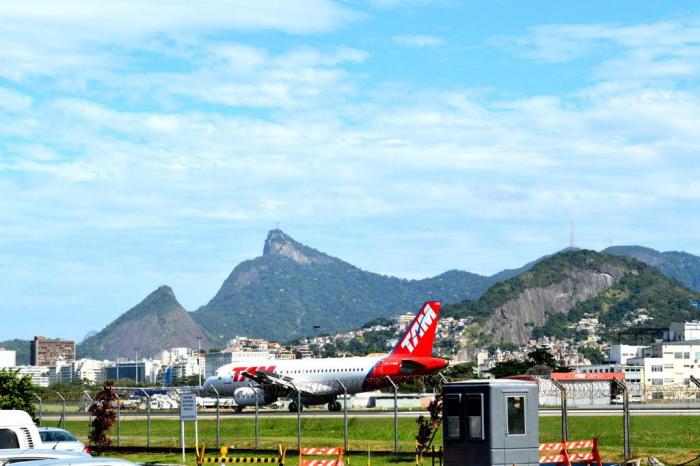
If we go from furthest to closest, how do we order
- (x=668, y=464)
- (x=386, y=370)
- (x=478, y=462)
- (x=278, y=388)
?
(x=278, y=388) → (x=386, y=370) → (x=668, y=464) → (x=478, y=462)

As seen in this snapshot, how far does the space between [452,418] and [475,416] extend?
65 cm

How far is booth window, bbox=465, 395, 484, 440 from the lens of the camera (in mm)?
22984

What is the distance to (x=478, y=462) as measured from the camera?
23.0 metres

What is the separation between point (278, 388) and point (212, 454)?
38.0 m

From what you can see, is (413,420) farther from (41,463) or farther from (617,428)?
(41,463)

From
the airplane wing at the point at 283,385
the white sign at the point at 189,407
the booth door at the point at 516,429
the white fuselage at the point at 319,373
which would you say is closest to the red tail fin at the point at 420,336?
the white fuselage at the point at 319,373

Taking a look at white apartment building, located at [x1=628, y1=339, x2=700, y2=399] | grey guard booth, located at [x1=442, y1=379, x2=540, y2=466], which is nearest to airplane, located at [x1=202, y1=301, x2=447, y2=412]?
grey guard booth, located at [x1=442, y1=379, x2=540, y2=466]

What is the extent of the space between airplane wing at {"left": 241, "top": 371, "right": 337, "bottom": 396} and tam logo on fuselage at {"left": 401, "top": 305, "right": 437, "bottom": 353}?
5.43m

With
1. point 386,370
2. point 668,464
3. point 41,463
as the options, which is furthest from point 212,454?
point 386,370

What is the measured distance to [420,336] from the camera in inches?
3046

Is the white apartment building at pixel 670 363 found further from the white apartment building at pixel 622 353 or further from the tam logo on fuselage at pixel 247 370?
the tam logo on fuselage at pixel 247 370

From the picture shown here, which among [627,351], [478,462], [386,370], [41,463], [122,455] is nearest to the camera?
[41,463]

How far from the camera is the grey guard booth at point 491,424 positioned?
75.0 feet

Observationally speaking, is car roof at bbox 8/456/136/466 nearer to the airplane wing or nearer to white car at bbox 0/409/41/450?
white car at bbox 0/409/41/450
